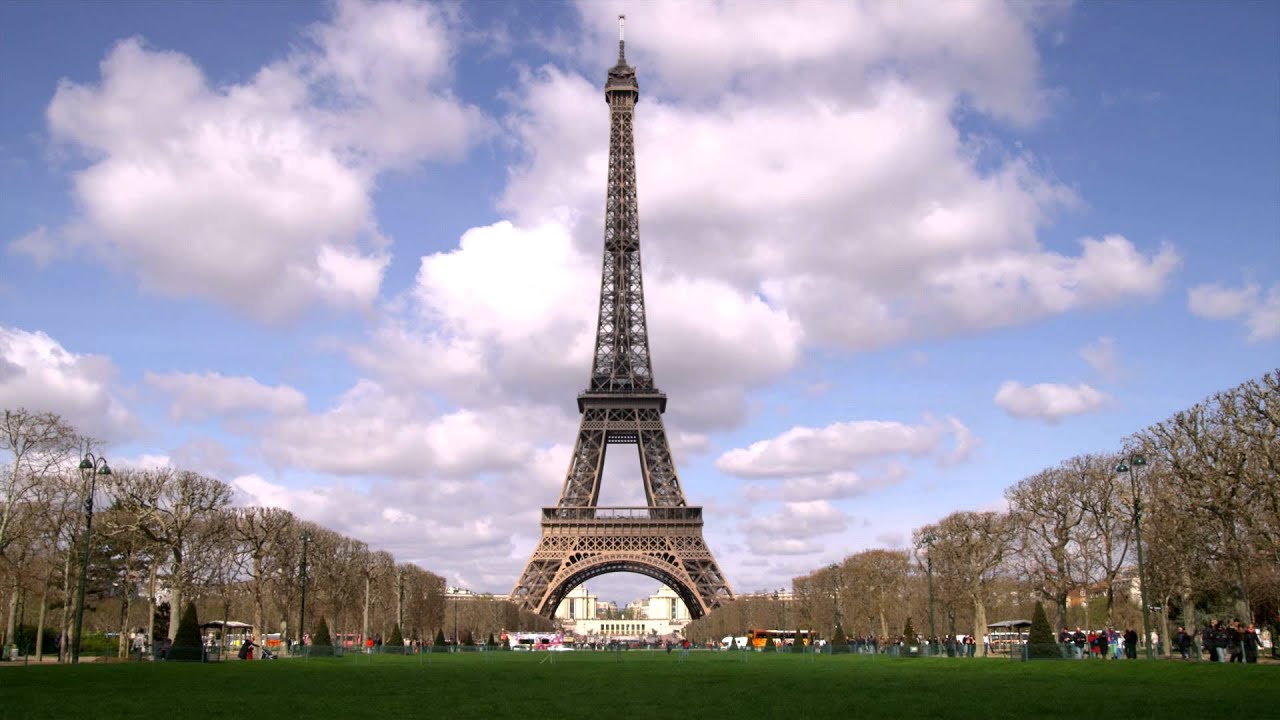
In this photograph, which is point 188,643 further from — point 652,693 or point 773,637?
point 773,637

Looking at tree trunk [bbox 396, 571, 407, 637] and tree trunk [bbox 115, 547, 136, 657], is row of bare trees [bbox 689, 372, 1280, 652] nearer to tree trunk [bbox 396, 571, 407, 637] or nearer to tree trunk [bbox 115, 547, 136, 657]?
tree trunk [bbox 396, 571, 407, 637]

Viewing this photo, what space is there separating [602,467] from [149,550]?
47.3 meters

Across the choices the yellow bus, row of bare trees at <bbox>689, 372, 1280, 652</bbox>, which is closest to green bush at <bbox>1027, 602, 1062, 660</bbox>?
row of bare trees at <bbox>689, 372, 1280, 652</bbox>

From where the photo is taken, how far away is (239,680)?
3131 cm

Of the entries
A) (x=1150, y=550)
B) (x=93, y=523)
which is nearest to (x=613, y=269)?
(x=93, y=523)

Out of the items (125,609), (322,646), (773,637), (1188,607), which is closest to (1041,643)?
(1188,607)

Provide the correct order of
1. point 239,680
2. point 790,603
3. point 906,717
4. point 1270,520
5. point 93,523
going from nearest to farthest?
point 906,717
point 239,680
point 1270,520
point 93,523
point 790,603

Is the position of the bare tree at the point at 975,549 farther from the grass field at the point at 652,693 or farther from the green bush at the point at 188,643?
the green bush at the point at 188,643

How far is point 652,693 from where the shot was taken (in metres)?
26.3

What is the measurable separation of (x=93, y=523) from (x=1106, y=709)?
64.5 metres

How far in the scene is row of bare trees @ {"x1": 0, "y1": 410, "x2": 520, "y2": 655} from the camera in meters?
56.2

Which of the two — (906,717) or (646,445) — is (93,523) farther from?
(906,717)

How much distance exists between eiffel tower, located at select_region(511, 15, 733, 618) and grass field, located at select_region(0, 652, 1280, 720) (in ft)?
193

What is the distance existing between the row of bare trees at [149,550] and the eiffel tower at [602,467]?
49.8 ft
